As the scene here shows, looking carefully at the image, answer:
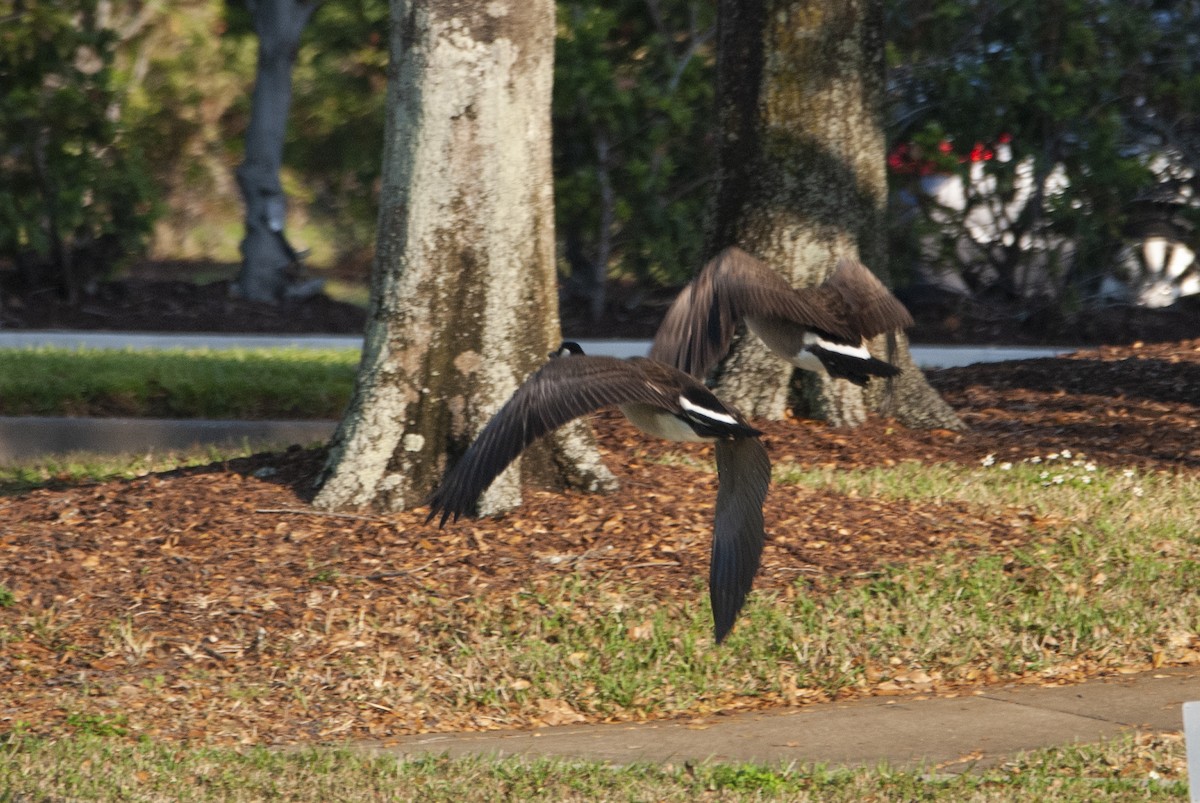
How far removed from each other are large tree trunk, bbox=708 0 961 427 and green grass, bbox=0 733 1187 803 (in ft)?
13.1

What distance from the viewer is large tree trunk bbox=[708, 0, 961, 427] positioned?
8.95 m

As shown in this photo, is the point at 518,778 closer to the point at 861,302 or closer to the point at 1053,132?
the point at 861,302

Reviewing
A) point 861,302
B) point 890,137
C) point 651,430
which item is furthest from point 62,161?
point 651,430

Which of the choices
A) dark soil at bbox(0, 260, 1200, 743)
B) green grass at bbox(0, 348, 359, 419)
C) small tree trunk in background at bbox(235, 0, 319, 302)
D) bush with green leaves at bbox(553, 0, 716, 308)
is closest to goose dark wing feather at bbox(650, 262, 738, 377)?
dark soil at bbox(0, 260, 1200, 743)

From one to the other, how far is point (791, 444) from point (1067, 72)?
6.03 m

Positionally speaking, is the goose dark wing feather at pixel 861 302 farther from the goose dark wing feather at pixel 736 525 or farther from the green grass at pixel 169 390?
the green grass at pixel 169 390

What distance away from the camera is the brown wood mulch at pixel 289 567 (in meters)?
5.68

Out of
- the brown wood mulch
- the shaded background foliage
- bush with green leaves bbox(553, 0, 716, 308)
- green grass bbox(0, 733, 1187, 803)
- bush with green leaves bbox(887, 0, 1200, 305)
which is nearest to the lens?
green grass bbox(0, 733, 1187, 803)

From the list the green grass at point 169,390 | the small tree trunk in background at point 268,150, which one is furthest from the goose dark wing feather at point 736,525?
the small tree trunk in background at point 268,150

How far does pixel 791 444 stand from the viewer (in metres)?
8.69

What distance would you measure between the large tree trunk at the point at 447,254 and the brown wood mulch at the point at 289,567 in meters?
0.28

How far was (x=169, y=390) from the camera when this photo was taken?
10.4 metres

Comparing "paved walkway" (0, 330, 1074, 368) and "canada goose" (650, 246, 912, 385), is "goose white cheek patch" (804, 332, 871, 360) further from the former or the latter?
"paved walkway" (0, 330, 1074, 368)

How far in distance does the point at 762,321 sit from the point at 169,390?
19.0 feet
